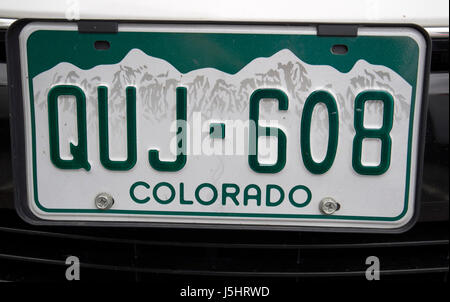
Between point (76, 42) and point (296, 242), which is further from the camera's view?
point (296, 242)

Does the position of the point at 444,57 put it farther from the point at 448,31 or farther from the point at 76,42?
the point at 76,42

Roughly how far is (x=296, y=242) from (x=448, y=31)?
58 cm

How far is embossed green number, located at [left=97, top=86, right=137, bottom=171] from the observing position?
103cm

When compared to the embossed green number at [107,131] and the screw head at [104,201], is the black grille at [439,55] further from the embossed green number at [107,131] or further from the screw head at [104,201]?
the screw head at [104,201]

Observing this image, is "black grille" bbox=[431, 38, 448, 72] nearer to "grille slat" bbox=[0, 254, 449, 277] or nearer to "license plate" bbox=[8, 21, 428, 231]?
"license plate" bbox=[8, 21, 428, 231]

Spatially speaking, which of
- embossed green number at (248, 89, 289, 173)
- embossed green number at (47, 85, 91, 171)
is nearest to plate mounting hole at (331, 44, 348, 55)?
embossed green number at (248, 89, 289, 173)

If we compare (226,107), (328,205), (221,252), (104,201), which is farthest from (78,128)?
(328,205)

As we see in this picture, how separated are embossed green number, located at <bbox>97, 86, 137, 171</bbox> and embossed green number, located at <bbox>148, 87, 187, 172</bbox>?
44 mm

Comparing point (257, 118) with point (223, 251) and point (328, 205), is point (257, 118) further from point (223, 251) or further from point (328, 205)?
point (223, 251)

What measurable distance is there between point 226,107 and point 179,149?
0.14 meters

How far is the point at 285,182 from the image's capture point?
1083 mm

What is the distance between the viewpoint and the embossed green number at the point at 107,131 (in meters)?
1.03

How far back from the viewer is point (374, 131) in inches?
40.4
